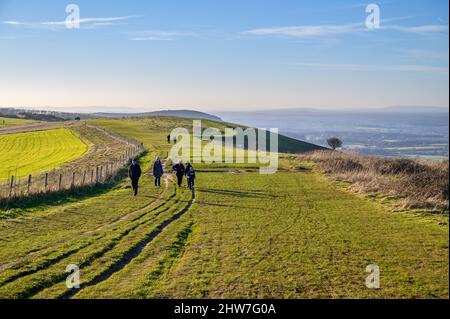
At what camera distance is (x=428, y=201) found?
21.7 m

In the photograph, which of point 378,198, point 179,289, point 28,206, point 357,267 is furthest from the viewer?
point 378,198

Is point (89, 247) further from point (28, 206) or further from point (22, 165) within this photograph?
point (22, 165)

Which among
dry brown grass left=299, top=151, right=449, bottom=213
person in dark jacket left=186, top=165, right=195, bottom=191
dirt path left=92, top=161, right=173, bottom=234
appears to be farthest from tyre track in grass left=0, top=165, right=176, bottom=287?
dry brown grass left=299, top=151, right=449, bottom=213

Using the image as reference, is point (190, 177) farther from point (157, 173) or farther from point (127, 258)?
point (127, 258)

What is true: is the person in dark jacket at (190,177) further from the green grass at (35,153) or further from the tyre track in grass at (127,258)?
the green grass at (35,153)

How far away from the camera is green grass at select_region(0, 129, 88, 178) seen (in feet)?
123

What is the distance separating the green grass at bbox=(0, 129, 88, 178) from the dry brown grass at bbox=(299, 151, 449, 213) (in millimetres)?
23886

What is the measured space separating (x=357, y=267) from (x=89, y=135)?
231 ft

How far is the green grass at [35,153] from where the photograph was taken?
123 feet

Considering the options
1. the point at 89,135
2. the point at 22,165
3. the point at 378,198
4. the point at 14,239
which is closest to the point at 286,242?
the point at 14,239

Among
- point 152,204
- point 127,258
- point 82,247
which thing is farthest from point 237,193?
point 127,258

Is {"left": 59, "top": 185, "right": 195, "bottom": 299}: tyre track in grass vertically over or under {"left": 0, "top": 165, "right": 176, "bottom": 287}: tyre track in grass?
under

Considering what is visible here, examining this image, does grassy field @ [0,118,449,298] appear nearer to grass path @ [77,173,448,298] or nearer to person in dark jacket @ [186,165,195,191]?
grass path @ [77,173,448,298]

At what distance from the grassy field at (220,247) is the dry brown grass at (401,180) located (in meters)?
1.54
